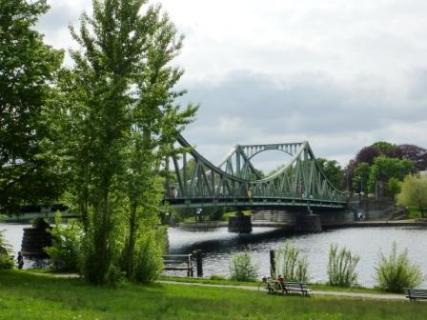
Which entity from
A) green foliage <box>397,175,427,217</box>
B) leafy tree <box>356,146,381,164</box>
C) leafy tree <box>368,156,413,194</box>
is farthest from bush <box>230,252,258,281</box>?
leafy tree <box>356,146,381,164</box>

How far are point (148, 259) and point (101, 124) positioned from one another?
573cm

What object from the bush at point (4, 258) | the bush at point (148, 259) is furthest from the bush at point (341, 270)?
the bush at point (4, 258)

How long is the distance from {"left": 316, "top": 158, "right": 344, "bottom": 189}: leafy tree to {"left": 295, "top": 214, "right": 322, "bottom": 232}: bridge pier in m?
59.8

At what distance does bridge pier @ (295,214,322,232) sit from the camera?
123000 millimetres

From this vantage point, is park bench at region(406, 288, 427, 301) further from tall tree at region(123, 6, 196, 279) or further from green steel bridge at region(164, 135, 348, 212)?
green steel bridge at region(164, 135, 348, 212)

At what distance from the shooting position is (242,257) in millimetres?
32250

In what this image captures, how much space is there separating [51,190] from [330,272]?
13.3m

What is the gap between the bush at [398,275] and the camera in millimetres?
27828

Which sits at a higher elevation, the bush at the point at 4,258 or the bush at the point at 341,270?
the bush at the point at 4,258

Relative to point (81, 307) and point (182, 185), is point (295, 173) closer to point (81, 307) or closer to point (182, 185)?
point (182, 185)

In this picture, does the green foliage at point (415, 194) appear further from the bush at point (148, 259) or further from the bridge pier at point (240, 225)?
the bush at point (148, 259)

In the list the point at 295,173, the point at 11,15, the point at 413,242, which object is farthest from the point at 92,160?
the point at 295,173

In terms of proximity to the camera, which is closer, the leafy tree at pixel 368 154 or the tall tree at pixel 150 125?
the tall tree at pixel 150 125

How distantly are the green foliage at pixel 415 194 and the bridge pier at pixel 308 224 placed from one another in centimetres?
1883
